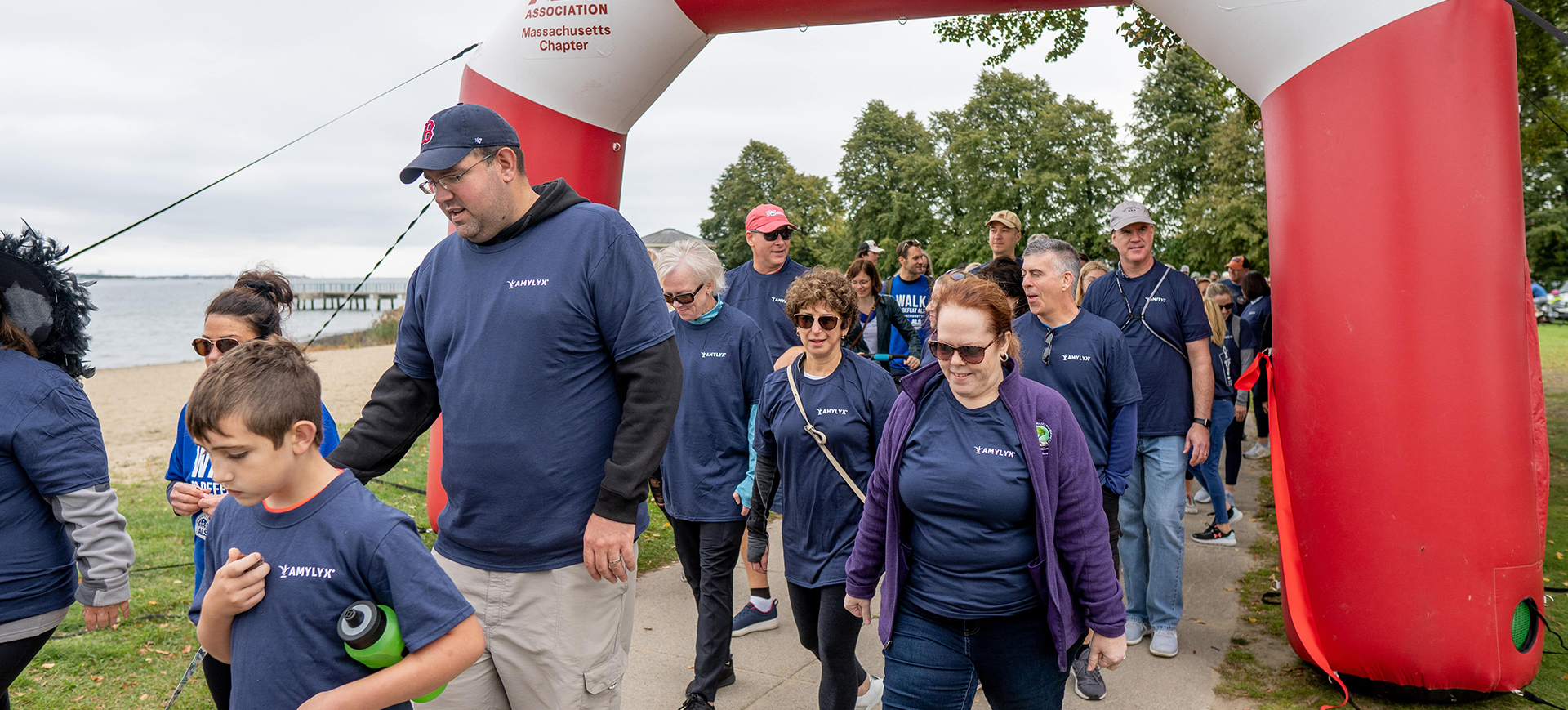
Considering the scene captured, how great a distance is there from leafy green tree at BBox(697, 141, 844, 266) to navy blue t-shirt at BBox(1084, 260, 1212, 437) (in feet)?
160

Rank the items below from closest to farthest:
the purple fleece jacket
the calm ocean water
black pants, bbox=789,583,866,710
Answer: the purple fleece jacket
black pants, bbox=789,583,866,710
the calm ocean water

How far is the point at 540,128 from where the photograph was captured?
5980 millimetres

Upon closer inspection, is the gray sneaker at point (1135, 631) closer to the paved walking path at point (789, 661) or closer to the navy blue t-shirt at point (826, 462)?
the paved walking path at point (789, 661)

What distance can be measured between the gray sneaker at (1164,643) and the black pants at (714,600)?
2197 mm

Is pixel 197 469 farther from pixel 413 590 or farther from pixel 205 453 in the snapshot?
pixel 413 590

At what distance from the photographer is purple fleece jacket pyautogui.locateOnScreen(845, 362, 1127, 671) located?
112 inches

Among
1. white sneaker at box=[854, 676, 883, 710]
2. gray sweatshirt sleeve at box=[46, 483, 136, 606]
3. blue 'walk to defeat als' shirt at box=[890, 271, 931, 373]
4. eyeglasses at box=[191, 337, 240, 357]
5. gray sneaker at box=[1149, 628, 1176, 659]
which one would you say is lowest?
white sneaker at box=[854, 676, 883, 710]

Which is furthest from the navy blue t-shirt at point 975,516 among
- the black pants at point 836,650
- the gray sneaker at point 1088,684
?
the gray sneaker at point 1088,684

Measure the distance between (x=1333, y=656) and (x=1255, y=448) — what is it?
26.5 feet

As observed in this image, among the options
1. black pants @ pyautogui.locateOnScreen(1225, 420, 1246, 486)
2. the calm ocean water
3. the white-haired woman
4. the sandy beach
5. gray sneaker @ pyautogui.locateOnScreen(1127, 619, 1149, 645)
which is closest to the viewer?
the white-haired woman

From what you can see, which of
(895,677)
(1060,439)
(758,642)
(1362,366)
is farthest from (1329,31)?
(758,642)

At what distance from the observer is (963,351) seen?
290 centimetres

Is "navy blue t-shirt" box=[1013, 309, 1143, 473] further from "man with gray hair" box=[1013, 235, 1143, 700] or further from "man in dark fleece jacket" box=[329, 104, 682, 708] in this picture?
"man in dark fleece jacket" box=[329, 104, 682, 708]

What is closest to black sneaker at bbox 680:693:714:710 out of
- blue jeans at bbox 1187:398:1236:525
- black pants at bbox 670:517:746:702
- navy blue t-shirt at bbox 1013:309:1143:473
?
black pants at bbox 670:517:746:702
